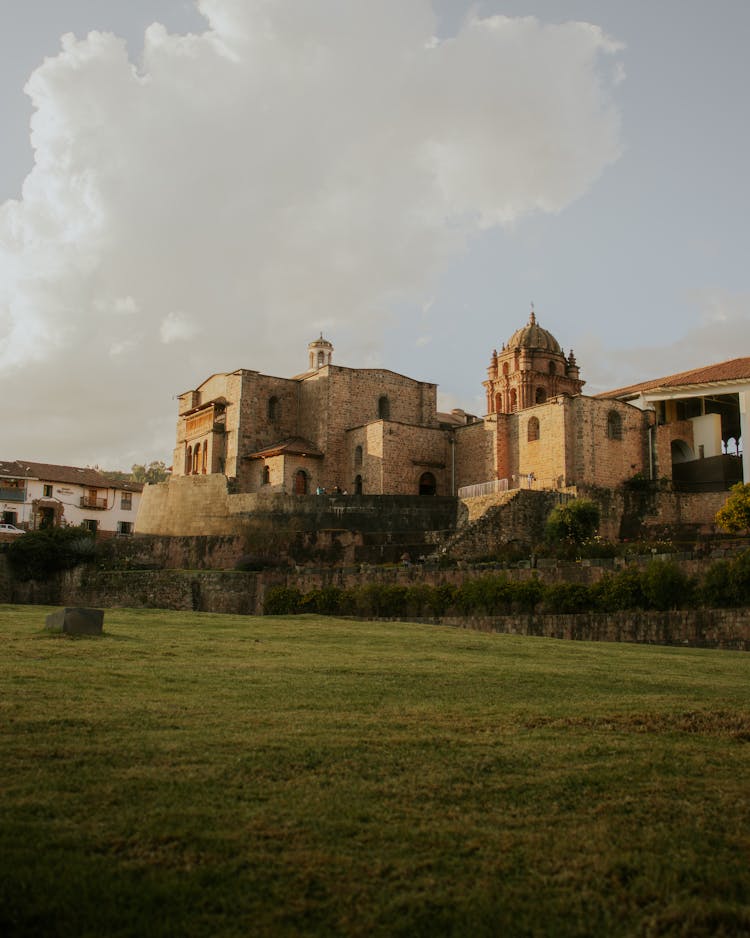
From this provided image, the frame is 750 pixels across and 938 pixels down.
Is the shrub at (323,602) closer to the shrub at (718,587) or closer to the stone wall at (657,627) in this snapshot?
the stone wall at (657,627)

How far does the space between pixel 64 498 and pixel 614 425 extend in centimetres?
3462

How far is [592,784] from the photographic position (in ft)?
18.4

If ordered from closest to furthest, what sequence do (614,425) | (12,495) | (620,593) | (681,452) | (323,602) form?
(620,593) < (323,602) < (614,425) < (681,452) < (12,495)


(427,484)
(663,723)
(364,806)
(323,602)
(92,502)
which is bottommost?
(364,806)

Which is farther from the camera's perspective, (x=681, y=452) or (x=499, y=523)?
(x=681, y=452)

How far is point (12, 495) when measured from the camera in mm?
54125

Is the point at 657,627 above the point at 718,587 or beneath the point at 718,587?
beneath

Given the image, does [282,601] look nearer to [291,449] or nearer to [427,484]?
[291,449]

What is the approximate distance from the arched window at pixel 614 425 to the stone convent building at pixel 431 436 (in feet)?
0.15

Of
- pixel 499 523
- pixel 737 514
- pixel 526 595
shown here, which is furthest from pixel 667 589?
pixel 499 523

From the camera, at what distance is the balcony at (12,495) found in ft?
177

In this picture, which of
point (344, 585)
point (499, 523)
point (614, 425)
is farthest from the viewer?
point (614, 425)

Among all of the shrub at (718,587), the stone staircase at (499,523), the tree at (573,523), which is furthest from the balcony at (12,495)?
the shrub at (718,587)

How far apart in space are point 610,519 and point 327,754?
30.2m
